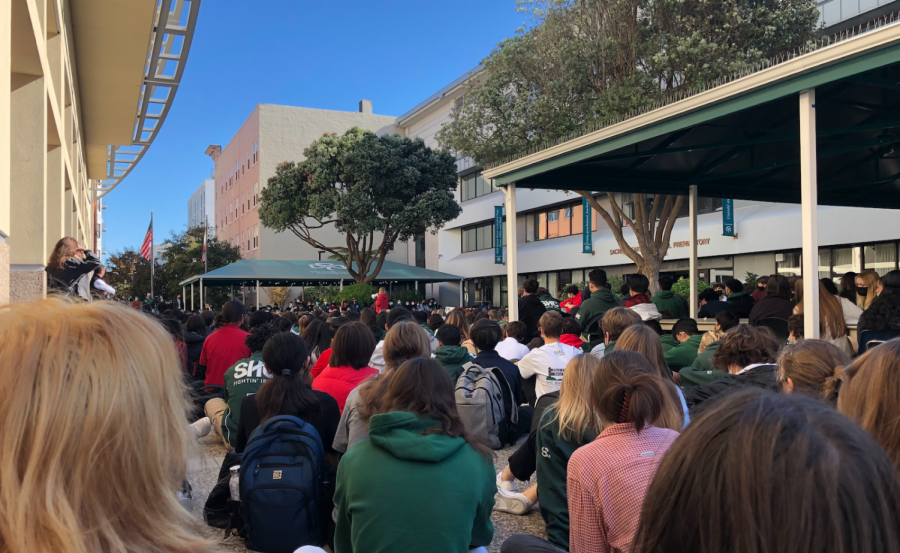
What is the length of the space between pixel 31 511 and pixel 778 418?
1130 millimetres

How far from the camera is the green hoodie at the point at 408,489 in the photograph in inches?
106

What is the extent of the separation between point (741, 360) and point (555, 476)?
5.84ft

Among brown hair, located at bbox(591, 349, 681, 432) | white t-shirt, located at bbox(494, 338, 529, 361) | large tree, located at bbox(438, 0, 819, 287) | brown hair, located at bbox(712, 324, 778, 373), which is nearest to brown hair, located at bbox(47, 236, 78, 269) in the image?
white t-shirt, located at bbox(494, 338, 529, 361)

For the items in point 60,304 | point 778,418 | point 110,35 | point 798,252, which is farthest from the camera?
point 798,252

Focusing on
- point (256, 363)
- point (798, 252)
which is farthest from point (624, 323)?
point (798, 252)

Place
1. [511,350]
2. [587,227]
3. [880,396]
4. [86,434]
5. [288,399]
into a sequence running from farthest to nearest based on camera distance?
[587,227]
[511,350]
[288,399]
[880,396]
[86,434]

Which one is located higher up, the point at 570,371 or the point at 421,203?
the point at 421,203

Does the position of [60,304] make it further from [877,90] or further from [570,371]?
[877,90]

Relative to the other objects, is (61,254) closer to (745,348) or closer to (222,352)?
(222,352)

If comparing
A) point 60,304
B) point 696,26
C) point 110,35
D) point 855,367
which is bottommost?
point 855,367

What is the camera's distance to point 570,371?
3553 mm

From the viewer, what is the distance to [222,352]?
709 cm

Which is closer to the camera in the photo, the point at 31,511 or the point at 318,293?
the point at 31,511

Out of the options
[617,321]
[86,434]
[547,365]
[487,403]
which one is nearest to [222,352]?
[487,403]
